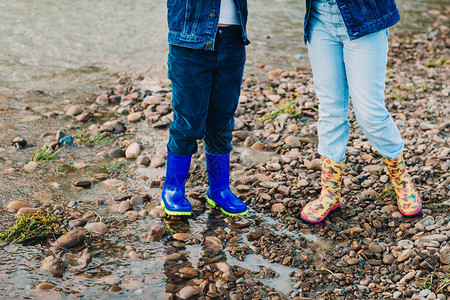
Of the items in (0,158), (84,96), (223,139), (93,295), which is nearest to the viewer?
(93,295)

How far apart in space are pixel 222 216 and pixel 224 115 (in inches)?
28.8

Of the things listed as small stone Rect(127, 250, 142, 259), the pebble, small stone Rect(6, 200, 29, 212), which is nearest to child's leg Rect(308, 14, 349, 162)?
small stone Rect(127, 250, 142, 259)

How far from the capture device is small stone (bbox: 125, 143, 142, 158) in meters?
4.25

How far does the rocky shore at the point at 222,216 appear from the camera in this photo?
275 cm

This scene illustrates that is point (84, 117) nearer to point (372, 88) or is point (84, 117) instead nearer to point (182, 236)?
point (182, 236)

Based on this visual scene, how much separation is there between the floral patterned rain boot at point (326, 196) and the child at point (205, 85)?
A: 462mm

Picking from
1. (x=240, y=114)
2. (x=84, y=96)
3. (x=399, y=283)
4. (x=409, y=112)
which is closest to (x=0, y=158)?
(x=84, y=96)

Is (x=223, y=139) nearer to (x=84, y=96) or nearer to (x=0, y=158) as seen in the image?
(x=0, y=158)

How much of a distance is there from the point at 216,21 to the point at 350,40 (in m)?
0.80

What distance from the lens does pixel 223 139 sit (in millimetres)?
3342

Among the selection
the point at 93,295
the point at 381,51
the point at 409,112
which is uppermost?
the point at 381,51

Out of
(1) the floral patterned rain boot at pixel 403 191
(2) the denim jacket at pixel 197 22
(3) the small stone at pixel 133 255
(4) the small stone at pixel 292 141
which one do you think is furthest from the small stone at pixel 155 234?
(4) the small stone at pixel 292 141

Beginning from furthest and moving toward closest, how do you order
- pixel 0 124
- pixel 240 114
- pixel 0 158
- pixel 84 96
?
pixel 84 96, pixel 240 114, pixel 0 124, pixel 0 158

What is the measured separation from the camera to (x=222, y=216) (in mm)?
3453
